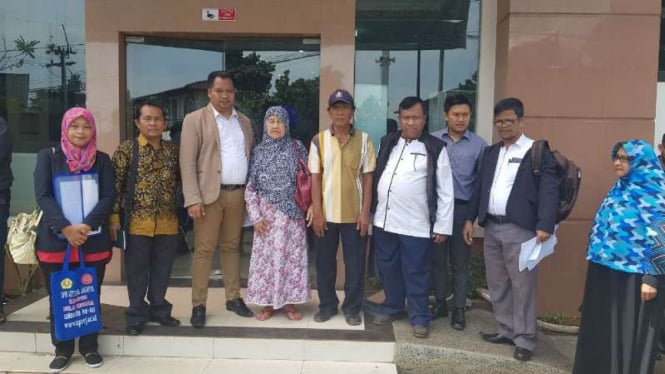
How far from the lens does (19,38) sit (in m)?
5.72

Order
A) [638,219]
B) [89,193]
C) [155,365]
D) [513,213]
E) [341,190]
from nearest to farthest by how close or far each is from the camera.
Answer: [638,219], [89,193], [513,213], [155,365], [341,190]

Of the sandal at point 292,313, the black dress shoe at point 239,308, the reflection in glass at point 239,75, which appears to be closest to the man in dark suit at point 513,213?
the sandal at point 292,313

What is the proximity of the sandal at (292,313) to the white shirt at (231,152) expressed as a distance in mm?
1103

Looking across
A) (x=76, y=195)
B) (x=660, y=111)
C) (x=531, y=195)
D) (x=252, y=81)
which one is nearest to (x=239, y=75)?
(x=252, y=81)

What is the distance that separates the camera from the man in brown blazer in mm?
3984

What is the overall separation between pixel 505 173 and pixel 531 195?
0.25 m

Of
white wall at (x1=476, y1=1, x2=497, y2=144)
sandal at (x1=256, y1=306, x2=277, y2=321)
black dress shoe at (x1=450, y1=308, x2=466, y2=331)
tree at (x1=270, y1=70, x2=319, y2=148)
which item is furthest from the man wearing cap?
white wall at (x1=476, y1=1, x2=497, y2=144)

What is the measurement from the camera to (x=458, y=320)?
427 cm

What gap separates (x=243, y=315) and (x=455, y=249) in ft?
5.94

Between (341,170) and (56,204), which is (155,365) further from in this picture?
(341,170)

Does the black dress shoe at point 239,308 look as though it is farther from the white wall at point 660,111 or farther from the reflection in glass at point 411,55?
the white wall at point 660,111

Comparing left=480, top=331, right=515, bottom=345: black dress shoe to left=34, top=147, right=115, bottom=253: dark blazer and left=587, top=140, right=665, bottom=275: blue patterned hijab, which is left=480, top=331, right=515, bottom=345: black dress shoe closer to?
left=587, top=140, right=665, bottom=275: blue patterned hijab

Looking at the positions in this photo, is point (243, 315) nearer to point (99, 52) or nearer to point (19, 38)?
point (99, 52)

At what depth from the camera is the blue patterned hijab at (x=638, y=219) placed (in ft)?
10.4
